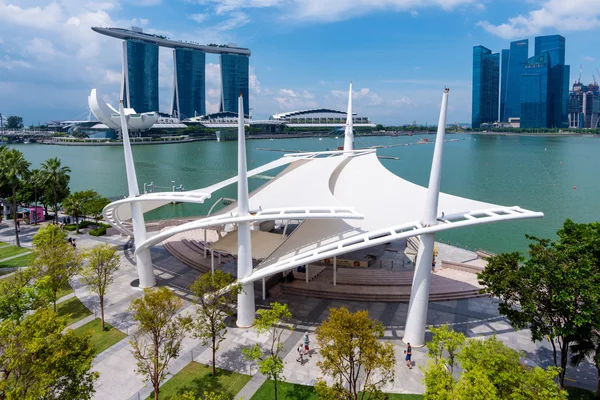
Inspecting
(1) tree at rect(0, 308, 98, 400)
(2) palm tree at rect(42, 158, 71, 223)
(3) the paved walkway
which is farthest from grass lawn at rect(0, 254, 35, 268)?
(1) tree at rect(0, 308, 98, 400)

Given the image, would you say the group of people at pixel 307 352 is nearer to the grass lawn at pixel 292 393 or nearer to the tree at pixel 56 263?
the grass lawn at pixel 292 393

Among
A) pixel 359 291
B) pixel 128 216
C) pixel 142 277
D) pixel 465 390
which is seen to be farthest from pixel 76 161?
pixel 465 390

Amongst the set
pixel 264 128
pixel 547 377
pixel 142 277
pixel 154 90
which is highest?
pixel 154 90

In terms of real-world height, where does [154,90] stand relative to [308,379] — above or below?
above

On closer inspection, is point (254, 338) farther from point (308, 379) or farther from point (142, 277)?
point (142, 277)

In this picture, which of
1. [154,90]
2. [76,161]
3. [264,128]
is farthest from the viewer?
[154,90]

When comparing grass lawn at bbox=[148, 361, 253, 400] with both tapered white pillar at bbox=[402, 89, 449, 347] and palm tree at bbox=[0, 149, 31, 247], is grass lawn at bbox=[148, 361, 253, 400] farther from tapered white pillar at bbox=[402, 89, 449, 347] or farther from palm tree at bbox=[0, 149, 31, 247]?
palm tree at bbox=[0, 149, 31, 247]

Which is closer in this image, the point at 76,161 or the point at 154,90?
the point at 76,161
